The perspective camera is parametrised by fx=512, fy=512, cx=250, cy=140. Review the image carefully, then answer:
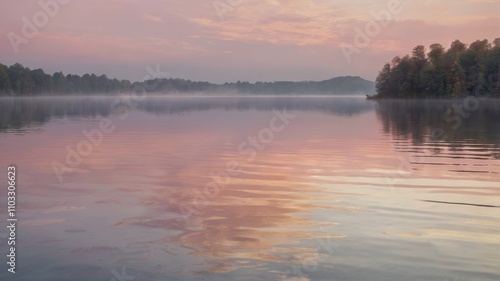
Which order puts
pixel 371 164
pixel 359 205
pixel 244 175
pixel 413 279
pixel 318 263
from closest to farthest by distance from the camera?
pixel 413 279 → pixel 318 263 → pixel 359 205 → pixel 244 175 → pixel 371 164

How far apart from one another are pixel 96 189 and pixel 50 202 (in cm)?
267

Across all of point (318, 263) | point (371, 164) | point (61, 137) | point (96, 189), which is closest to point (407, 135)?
point (371, 164)

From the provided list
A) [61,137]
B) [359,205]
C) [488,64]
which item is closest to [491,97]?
[488,64]

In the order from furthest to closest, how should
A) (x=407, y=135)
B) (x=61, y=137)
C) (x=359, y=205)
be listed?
(x=407, y=135), (x=61, y=137), (x=359, y=205)

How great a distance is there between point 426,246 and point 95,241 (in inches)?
321

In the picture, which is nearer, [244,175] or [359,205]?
[359,205]

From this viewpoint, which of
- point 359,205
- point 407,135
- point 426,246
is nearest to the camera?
point 426,246

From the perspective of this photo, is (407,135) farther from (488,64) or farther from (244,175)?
(488,64)

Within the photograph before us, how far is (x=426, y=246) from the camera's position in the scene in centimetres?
1248

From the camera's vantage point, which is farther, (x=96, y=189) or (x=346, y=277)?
(x=96, y=189)

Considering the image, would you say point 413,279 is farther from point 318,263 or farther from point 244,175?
point 244,175

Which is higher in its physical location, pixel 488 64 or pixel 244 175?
pixel 488 64

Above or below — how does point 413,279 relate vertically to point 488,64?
below

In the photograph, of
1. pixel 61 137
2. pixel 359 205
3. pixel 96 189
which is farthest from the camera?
pixel 61 137
